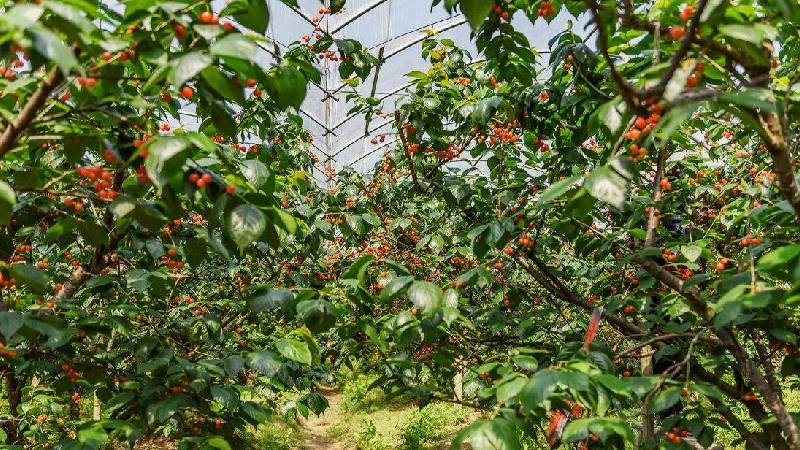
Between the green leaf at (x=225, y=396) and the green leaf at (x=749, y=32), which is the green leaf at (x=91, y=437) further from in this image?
the green leaf at (x=749, y=32)

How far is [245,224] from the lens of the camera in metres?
1.48

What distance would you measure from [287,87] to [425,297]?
779 mm

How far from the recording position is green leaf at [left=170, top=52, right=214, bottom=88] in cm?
122

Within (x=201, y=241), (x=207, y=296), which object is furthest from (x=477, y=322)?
(x=207, y=296)

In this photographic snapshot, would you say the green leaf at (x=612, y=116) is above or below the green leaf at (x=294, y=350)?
above

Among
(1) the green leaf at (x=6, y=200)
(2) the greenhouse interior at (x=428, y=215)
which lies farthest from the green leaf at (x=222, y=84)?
(1) the green leaf at (x=6, y=200)

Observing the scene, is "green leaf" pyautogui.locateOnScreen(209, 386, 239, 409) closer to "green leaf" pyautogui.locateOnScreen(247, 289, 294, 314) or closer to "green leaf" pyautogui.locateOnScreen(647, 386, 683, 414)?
"green leaf" pyautogui.locateOnScreen(247, 289, 294, 314)

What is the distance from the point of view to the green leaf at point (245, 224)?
146 centimetres

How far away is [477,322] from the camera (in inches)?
127

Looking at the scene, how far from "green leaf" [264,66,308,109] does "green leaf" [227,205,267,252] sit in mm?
408

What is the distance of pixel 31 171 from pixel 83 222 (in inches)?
10.7

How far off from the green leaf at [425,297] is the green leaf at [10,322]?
1.24 metres

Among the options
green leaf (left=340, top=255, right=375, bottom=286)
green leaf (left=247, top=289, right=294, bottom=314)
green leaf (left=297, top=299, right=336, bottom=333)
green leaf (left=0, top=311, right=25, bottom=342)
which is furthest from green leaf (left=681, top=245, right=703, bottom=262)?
Result: green leaf (left=0, top=311, right=25, bottom=342)

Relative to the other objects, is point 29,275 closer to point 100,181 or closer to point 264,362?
point 100,181
